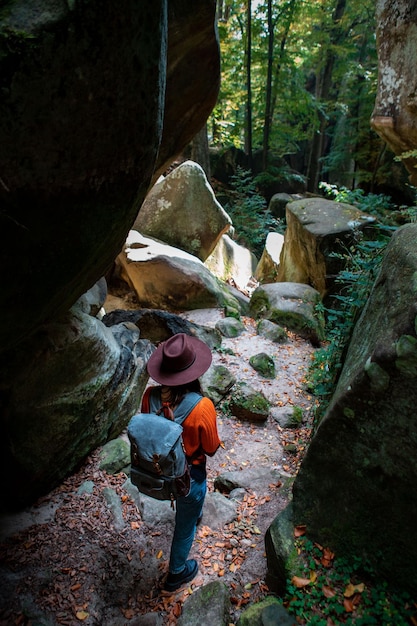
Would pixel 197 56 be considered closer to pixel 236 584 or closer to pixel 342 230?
pixel 236 584

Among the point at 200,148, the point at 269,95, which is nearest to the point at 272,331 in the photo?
the point at 200,148

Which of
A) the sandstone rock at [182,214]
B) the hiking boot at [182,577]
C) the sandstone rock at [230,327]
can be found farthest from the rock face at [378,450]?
the sandstone rock at [182,214]

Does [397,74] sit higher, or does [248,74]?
[248,74]

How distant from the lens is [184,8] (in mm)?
3514

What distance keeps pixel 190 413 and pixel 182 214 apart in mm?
9410

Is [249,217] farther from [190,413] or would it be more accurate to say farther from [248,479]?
[190,413]

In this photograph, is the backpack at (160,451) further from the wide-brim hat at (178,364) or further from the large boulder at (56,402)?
the large boulder at (56,402)

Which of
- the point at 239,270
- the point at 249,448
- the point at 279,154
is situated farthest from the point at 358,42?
the point at 249,448

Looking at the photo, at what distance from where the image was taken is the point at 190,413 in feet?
9.10

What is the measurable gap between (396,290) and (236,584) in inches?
110

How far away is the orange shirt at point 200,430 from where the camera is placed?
2764mm

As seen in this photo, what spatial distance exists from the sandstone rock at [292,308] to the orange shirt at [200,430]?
6.00 metres

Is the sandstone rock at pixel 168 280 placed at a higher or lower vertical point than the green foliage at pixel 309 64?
lower

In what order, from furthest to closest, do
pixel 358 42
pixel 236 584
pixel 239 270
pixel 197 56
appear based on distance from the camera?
pixel 358 42 → pixel 239 270 → pixel 197 56 → pixel 236 584
